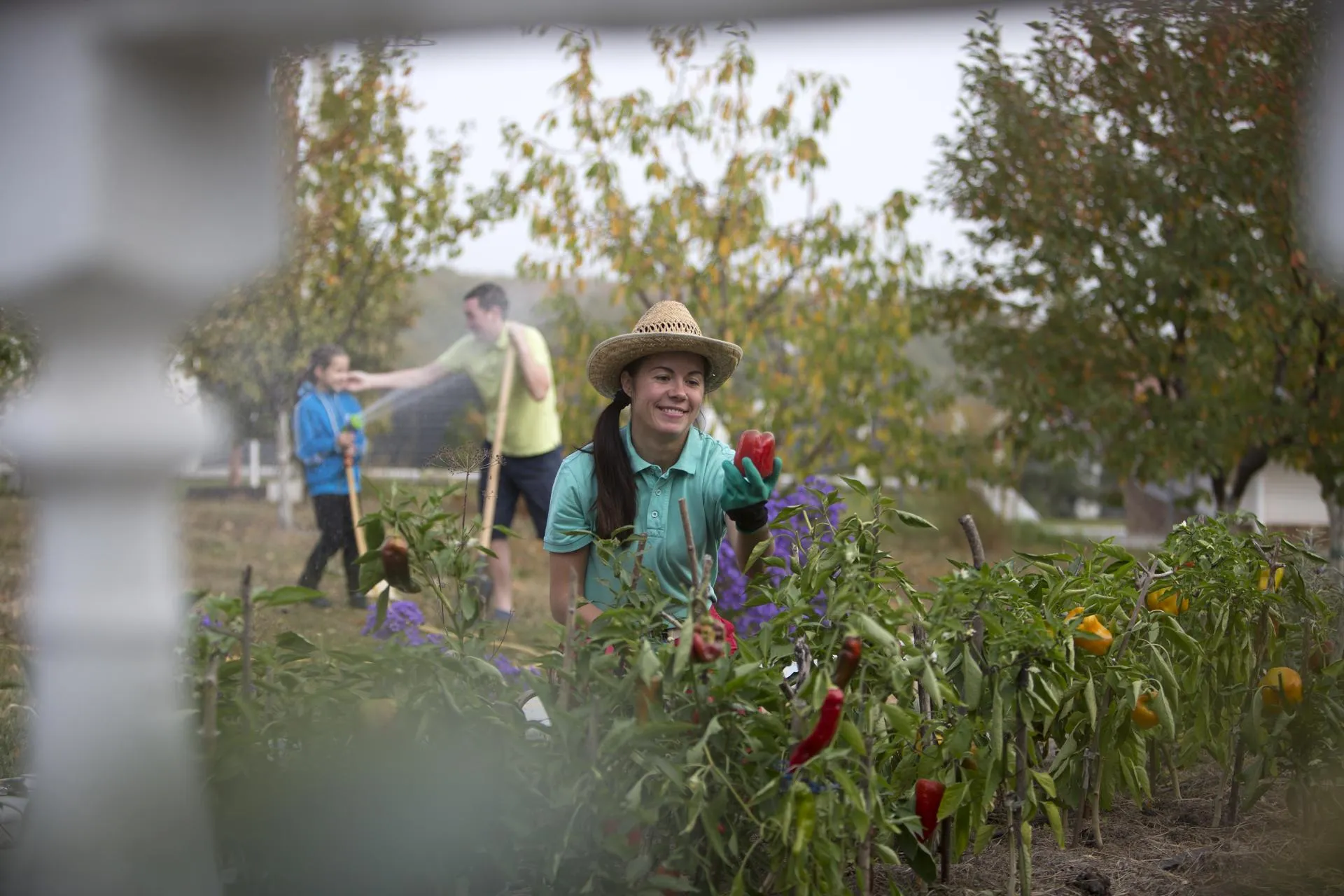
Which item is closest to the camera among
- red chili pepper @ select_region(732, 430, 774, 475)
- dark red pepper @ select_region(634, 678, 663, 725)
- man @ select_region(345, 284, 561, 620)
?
dark red pepper @ select_region(634, 678, 663, 725)

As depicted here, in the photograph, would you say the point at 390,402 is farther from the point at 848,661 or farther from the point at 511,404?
the point at 848,661

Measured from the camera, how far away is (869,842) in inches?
63.7

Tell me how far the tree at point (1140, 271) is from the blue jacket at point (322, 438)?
3.14 metres

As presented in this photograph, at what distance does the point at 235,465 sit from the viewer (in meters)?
4.65

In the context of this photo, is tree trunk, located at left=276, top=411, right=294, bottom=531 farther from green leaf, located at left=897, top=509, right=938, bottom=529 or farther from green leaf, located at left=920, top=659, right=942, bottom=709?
green leaf, located at left=920, top=659, right=942, bottom=709

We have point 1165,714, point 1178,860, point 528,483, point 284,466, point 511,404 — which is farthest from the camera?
point 284,466

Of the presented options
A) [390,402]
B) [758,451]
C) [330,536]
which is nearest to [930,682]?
[758,451]

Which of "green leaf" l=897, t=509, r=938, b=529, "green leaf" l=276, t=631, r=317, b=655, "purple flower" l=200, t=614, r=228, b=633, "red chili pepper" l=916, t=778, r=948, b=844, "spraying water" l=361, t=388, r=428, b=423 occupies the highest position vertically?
"spraying water" l=361, t=388, r=428, b=423

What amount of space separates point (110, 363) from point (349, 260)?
4.92m

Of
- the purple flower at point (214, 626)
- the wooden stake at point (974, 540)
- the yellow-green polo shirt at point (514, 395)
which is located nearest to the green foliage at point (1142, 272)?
the yellow-green polo shirt at point (514, 395)

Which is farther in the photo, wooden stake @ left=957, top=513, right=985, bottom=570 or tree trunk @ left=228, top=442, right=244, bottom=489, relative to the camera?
tree trunk @ left=228, top=442, right=244, bottom=489

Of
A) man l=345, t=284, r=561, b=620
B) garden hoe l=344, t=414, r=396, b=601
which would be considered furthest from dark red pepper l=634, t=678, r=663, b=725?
garden hoe l=344, t=414, r=396, b=601

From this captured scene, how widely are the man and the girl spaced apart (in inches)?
4.0

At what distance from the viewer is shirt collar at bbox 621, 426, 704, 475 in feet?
7.79
